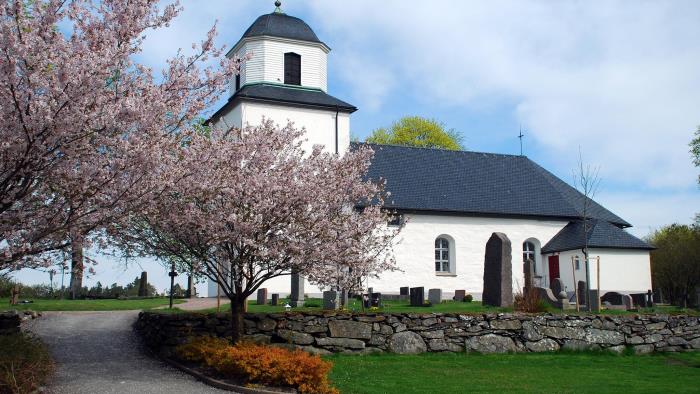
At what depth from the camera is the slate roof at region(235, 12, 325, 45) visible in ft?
101

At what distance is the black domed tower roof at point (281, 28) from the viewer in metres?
30.8

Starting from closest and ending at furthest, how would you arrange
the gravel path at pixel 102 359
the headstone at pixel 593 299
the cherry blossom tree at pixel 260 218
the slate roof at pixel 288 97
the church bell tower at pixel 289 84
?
the gravel path at pixel 102 359, the cherry blossom tree at pixel 260 218, the headstone at pixel 593 299, the slate roof at pixel 288 97, the church bell tower at pixel 289 84

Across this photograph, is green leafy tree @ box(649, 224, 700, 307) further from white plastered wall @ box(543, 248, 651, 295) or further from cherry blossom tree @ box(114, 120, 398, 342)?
cherry blossom tree @ box(114, 120, 398, 342)

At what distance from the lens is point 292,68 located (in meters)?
31.5

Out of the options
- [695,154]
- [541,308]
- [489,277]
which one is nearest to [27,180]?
[541,308]

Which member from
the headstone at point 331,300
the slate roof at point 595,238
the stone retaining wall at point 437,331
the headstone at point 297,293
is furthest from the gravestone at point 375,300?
the slate roof at point 595,238

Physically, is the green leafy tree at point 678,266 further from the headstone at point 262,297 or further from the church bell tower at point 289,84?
the headstone at point 262,297

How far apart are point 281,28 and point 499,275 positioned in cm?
1686

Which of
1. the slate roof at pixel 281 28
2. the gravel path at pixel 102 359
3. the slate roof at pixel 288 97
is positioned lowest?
the gravel path at pixel 102 359

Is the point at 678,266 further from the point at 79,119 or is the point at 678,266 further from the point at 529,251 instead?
the point at 79,119

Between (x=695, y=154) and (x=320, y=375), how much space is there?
41853 millimetres

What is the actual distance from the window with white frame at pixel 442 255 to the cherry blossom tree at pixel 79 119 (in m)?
24.5

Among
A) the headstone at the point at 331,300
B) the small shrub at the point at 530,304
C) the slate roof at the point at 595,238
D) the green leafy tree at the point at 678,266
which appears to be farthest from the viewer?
the green leafy tree at the point at 678,266

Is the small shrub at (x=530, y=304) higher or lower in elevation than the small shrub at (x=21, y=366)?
higher
